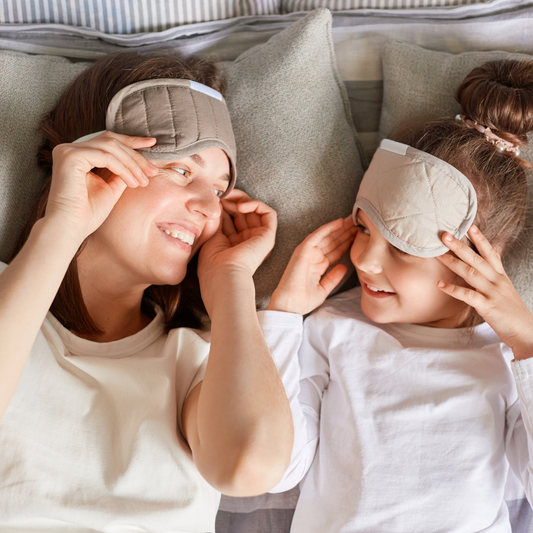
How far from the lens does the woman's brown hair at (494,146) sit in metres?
1.22

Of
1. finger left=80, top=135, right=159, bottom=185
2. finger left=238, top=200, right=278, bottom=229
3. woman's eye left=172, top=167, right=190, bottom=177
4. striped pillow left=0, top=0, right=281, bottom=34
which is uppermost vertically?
striped pillow left=0, top=0, right=281, bottom=34

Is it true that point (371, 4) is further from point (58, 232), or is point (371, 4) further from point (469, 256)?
point (58, 232)

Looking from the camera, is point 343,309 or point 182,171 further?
point 343,309

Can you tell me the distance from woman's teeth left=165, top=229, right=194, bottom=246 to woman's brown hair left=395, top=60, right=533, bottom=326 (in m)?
0.65

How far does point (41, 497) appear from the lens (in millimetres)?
1008

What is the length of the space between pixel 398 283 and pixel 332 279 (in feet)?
0.73

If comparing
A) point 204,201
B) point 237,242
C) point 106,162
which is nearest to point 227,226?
point 237,242

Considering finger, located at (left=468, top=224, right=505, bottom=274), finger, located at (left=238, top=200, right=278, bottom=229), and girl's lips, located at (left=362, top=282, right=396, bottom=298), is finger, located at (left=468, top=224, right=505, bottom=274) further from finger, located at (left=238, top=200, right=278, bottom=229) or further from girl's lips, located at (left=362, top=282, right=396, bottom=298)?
finger, located at (left=238, top=200, right=278, bottom=229)

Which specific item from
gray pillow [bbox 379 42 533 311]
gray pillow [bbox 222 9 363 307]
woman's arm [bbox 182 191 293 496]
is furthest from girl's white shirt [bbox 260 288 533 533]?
gray pillow [bbox 379 42 533 311]

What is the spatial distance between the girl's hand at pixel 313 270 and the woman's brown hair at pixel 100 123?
279mm

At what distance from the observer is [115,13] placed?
1.59m

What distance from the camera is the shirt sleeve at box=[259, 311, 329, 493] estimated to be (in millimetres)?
1223

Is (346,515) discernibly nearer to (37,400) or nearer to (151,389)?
(151,389)

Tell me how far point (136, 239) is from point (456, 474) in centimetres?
97
